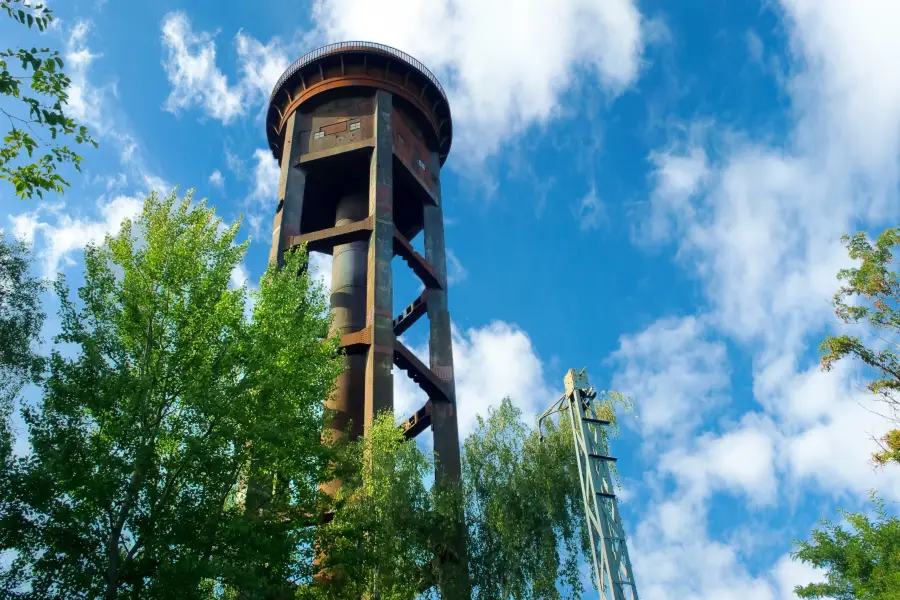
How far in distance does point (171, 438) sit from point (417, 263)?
57.0ft

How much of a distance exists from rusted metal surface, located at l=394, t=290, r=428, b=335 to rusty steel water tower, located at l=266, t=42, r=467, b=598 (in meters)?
0.05

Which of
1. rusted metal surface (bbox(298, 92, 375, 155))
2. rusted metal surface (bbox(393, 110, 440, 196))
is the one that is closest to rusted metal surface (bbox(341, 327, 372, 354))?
rusted metal surface (bbox(393, 110, 440, 196))

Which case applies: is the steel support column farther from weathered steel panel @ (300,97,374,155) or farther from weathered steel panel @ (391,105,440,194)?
weathered steel panel @ (300,97,374,155)

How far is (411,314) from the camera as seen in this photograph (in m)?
29.9

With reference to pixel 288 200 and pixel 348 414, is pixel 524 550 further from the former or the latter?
pixel 288 200

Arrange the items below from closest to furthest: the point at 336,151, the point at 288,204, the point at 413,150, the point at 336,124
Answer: the point at 288,204 < the point at 336,151 < the point at 336,124 < the point at 413,150

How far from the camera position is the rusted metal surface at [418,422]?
87.2ft

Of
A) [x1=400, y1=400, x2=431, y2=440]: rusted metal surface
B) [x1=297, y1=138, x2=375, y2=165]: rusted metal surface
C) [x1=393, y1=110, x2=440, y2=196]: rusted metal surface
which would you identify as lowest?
[x1=400, y1=400, x2=431, y2=440]: rusted metal surface

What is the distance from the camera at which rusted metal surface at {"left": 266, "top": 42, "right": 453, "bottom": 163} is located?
31.3 m

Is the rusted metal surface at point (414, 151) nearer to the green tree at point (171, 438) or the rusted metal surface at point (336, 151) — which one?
the rusted metal surface at point (336, 151)

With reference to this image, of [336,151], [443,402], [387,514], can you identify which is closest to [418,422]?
[443,402]

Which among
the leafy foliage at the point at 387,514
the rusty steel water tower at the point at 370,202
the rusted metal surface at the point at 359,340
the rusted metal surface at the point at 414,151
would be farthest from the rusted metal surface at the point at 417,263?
the leafy foliage at the point at 387,514

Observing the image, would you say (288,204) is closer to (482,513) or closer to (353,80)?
(353,80)

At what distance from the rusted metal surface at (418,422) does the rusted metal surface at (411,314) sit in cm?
444
